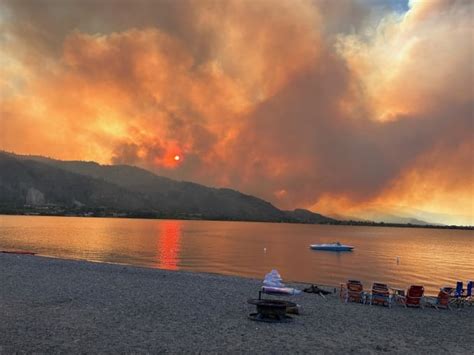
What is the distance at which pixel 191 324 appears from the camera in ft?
52.3

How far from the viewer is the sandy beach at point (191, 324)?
42.7 ft

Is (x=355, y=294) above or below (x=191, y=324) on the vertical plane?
above

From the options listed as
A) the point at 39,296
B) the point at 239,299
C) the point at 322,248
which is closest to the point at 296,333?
the point at 239,299

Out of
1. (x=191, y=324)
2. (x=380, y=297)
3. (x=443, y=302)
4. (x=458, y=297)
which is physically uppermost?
(x=458, y=297)

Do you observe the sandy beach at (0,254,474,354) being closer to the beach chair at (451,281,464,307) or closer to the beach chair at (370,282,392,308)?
the beach chair at (370,282,392,308)

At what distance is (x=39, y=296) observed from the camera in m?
20.4

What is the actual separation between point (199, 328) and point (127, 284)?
1186 centimetres

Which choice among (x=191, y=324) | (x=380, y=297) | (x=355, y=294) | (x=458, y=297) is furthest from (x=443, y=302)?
(x=191, y=324)

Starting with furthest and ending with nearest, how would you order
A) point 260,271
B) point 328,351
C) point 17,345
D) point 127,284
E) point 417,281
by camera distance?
point 260,271, point 417,281, point 127,284, point 328,351, point 17,345

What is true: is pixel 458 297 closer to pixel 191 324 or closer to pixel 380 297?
pixel 380 297

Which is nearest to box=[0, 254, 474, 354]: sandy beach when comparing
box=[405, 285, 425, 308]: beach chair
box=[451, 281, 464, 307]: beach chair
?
box=[405, 285, 425, 308]: beach chair

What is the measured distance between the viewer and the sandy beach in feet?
42.7

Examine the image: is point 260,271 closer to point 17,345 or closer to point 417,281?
point 417,281

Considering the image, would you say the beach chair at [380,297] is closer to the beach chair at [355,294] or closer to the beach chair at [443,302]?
the beach chair at [355,294]
